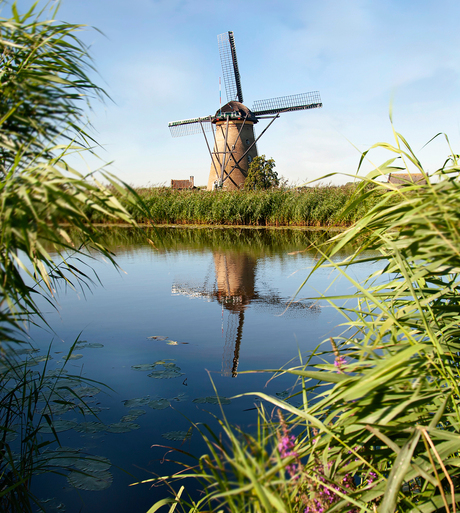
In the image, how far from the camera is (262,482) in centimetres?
83

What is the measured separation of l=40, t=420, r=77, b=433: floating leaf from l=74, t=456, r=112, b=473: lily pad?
1.15 feet

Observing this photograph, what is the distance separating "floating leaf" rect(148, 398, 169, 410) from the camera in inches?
104

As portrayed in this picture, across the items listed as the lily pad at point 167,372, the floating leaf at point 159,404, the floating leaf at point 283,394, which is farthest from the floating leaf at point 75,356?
the floating leaf at point 283,394

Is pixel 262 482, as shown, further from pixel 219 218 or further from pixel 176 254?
pixel 219 218

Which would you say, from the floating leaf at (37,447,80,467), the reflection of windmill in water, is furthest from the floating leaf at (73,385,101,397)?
the reflection of windmill in water

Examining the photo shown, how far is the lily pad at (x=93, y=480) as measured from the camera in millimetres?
1966

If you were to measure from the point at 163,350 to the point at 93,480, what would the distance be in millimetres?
1665

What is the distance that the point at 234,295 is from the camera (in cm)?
577

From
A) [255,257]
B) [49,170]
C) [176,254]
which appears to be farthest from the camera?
[176,254]

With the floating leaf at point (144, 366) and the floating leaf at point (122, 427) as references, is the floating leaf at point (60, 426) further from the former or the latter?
the floating leaf at point (144, 366)

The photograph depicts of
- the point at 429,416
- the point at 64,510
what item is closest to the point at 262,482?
the point at 429,416

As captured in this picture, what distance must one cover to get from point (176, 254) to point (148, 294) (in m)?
3.98

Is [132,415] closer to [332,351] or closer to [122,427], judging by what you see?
[122,427]

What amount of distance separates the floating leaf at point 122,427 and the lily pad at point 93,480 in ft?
1.09
